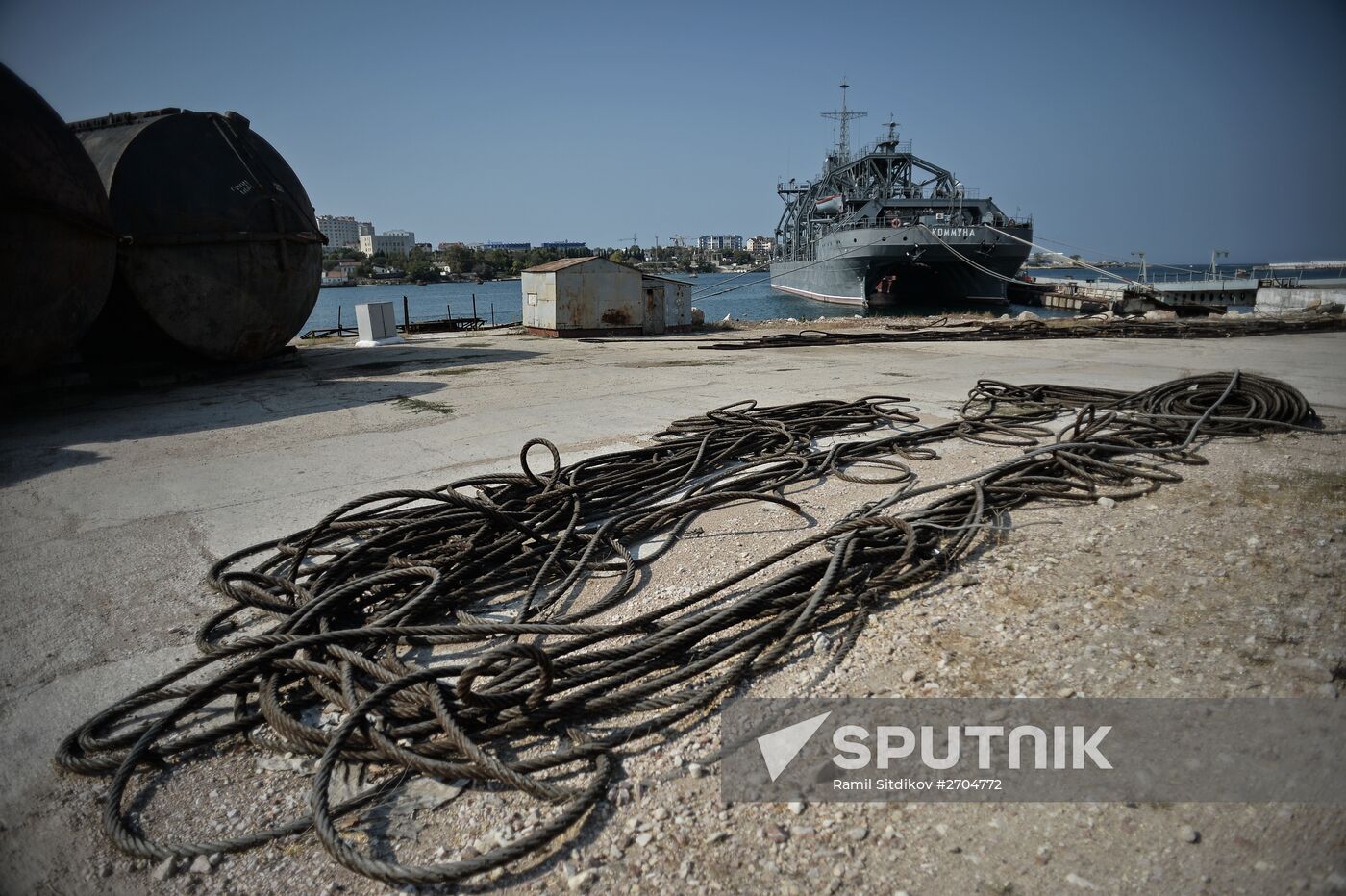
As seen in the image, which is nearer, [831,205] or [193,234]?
[193,234]

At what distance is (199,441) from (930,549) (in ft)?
19.7

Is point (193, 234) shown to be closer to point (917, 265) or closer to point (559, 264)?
point (559, 264)

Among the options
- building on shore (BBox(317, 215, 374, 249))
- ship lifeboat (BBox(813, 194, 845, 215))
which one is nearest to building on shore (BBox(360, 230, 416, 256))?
building on shore (BBox(317, 215, 374, 249))

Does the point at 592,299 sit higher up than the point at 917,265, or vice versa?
the point at 917,265


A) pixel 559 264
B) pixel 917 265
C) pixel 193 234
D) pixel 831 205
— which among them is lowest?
pixel 193 234

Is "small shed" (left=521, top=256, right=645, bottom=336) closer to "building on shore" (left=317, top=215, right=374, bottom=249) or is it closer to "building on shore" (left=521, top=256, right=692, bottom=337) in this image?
"building on shore" (left=521, top=256, right=692, bottom=337)

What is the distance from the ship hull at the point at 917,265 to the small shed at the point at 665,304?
67.0 feet

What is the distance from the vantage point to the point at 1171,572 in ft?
9.70

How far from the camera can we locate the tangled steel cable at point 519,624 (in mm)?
2002

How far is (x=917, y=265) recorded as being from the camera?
1433 inches
